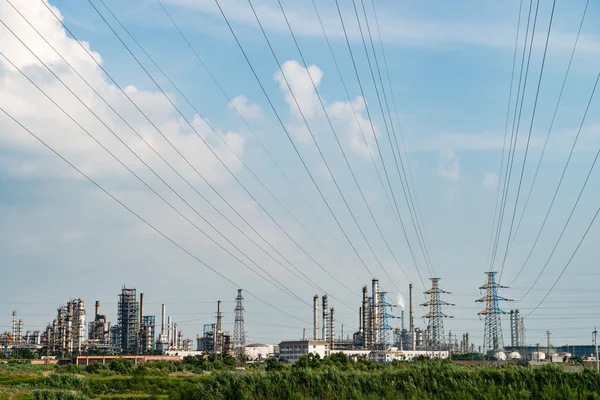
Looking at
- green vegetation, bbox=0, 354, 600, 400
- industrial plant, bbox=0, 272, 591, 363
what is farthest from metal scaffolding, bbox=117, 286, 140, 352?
green vegetation, bbox=0, 354, 600, 400

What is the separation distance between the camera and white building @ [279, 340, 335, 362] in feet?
551

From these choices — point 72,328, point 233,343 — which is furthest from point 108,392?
point 72,328

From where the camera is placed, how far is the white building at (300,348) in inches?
6616

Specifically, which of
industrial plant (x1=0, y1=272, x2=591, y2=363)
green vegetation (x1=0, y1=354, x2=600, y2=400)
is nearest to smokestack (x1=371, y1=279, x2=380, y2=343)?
industrial plant (x1=0, y1=272, x2=591, y2=363)

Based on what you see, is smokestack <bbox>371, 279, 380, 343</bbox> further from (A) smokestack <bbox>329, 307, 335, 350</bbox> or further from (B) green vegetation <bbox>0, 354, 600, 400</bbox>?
(B) green vegetation <bbox>0, 354, 600, 400</bbox>

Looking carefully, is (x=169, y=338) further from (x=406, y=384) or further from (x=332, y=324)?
(x=406, y=384)

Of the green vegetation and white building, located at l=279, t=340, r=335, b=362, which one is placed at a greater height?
the green vegetation

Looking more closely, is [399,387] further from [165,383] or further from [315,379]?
[165,383]

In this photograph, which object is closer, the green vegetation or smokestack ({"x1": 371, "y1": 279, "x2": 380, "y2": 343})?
the green vegetation

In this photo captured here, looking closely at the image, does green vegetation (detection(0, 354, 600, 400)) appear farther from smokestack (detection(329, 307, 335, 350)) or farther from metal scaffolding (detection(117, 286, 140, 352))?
smokestack (detection(329, 307, 335, 350))

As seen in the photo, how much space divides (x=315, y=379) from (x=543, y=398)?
14461 mm

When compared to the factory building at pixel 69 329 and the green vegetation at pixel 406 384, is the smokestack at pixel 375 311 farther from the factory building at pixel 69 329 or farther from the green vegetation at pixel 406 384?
the green vegetation at pixel 406 384

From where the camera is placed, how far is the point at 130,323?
177000 millimetres

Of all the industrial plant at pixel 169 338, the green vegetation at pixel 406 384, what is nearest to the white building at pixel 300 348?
the industrial plant at pixel 169 338
